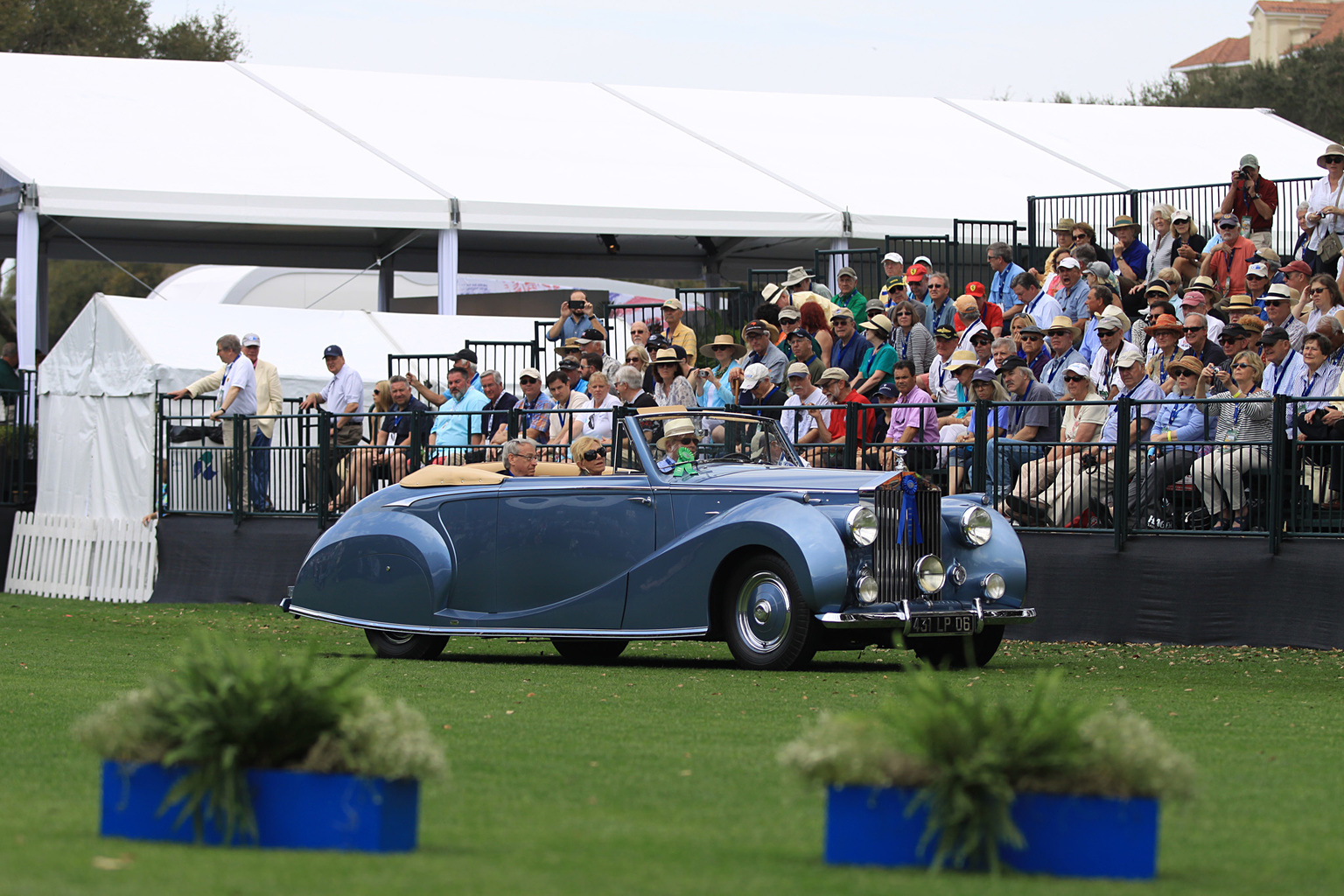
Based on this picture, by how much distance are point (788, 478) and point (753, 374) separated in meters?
5.16

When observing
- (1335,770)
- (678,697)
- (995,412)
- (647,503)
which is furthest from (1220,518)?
(1335,770)

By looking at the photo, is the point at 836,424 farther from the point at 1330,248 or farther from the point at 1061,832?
the point at 1061,832

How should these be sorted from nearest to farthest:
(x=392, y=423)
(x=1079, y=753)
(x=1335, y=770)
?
(x=1079, y=753), (x=1335, y=770), (x=392, y=423)

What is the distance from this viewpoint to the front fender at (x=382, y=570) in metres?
12.3

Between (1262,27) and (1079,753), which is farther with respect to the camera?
(1262,27)

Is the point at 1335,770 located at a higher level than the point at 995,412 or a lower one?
lower

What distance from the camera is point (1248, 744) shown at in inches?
298

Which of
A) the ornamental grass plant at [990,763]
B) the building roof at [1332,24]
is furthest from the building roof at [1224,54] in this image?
the ornamental grass plant at [990,763]

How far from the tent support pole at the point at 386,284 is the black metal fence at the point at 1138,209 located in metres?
10.3

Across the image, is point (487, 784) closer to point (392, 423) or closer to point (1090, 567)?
point (1090, 567)

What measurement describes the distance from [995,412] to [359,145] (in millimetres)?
14481

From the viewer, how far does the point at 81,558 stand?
20.2 m

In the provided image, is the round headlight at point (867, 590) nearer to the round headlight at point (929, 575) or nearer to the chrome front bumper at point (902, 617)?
the chrome front bumper at point (902, 617)

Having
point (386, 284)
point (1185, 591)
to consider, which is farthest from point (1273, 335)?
point (386, 284)
